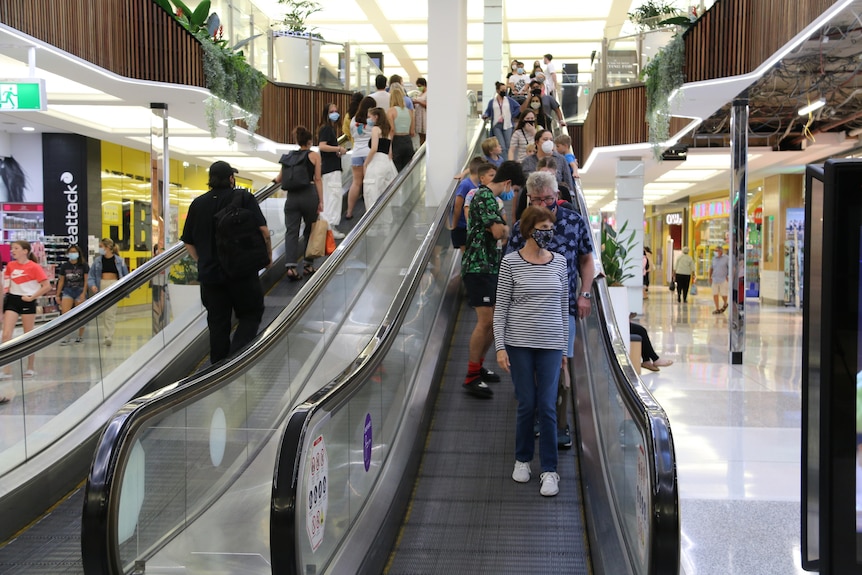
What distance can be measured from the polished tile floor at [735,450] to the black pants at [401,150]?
4339 mm

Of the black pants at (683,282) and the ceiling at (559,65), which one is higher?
the ceiling at (559,65)

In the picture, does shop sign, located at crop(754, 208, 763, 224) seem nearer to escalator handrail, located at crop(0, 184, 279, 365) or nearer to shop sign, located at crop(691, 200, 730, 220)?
shop sign, located at crop(691, 200, 730, 220)

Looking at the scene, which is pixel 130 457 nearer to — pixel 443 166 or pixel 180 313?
pixel 180 313

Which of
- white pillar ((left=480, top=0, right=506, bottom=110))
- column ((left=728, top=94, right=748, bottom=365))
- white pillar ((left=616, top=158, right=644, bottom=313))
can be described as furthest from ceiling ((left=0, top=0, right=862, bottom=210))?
white pillar ((left=480, top=0, right=506, bottom=110))

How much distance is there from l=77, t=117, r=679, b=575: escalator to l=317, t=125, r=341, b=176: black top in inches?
133

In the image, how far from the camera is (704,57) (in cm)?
1059

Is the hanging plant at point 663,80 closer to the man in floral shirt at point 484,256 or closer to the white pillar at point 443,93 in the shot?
the white pillar at point 443,93

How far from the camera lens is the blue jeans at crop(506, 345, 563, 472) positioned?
14.9ft

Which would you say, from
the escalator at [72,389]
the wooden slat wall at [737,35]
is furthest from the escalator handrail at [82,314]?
the wooden slat wall at [737,35]

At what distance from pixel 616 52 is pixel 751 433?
11.7 m

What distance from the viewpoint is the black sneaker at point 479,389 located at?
6.13 m

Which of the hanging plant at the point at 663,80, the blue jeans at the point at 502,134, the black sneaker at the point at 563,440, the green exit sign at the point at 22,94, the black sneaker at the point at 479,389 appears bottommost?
the black sneaker at the point at 563,440

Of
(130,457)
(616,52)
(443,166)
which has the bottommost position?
(130,457)

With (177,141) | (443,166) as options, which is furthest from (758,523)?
(177,141)
